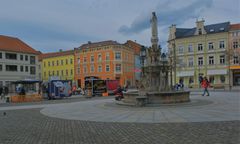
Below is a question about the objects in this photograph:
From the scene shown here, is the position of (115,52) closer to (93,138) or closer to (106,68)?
(106,68)

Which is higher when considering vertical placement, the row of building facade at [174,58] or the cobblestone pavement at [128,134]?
the row of building facade at [174,58]

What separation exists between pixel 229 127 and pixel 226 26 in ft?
165

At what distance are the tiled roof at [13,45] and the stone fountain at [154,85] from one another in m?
41.8

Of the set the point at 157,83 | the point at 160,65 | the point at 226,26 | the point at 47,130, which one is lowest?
the point at 47,130

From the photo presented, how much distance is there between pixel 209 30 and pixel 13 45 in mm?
45439

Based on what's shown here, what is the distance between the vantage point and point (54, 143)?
6773 millimetres

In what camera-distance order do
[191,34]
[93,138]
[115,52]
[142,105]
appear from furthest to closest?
[115,52], [191,34], [142,105], [93,138]

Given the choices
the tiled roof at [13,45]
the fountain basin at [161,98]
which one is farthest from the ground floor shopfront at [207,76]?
the fountain basin at [161,98]

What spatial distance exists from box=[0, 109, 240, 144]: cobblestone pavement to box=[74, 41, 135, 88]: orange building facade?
53162 millimetres

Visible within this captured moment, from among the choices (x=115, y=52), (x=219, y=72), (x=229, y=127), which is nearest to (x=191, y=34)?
(x=219, y=72)

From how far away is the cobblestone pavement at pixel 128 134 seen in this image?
679 centimetres

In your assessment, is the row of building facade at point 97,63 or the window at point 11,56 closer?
the window at point 11,56

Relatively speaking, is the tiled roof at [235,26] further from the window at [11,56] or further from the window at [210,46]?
the window at [11,56]

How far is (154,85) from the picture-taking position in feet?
56.9
